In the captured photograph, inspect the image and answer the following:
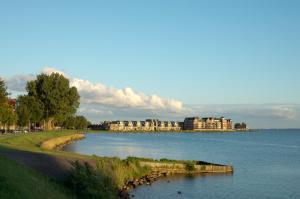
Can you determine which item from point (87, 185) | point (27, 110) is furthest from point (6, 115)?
point (87, 185)

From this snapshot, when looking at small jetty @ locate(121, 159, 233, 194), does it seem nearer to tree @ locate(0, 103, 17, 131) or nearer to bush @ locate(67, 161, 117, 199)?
bush @ locate(67, 161, 117, 199)

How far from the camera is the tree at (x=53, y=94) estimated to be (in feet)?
505

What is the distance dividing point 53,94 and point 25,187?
439ft

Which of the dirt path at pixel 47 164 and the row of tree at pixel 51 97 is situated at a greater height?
the row of tree at pixel 51 97

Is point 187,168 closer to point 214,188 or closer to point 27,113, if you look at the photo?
point 214,188

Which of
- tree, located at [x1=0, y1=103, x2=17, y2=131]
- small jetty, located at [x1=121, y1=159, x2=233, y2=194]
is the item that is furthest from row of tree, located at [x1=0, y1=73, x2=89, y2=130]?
small jetty, located at [x1=121, y1=159, x2=233, y2=194]

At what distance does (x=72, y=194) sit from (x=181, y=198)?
1575 centimetres

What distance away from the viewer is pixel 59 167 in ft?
116

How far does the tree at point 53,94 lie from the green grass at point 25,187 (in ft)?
415

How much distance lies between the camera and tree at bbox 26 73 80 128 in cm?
15400

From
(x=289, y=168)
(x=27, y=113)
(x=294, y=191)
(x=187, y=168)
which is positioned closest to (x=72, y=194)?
(x=294, y=191)

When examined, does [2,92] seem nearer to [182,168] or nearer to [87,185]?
[182,168]

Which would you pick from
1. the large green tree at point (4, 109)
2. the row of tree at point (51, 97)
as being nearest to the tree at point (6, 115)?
the large green tree at point (4, 109)

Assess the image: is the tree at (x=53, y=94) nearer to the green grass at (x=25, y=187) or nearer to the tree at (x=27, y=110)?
the tree at (x=27, y=110)
